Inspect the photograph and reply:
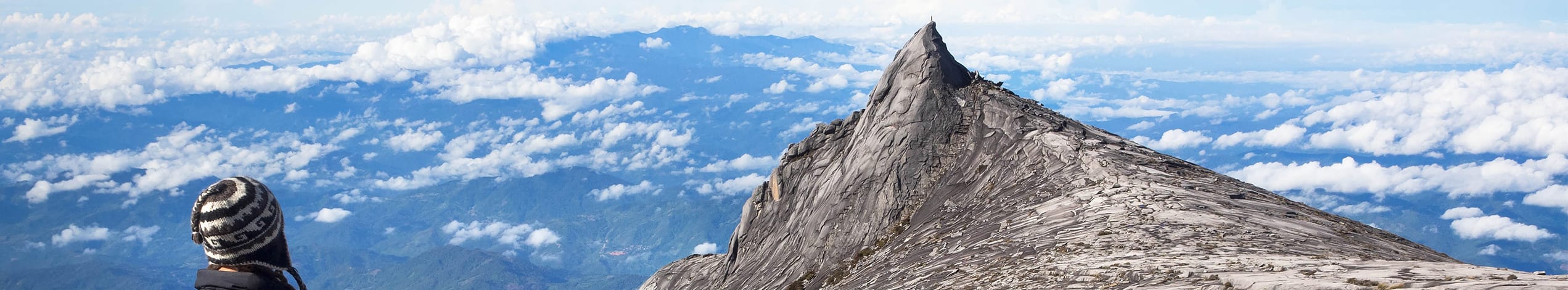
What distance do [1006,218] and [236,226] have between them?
2120 centimetres

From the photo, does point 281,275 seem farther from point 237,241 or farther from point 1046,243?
point 1046,243

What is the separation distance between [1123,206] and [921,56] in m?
14.9

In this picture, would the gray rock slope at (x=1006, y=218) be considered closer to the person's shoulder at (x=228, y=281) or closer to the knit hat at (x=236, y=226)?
the knit hat at (x=236, y=226)

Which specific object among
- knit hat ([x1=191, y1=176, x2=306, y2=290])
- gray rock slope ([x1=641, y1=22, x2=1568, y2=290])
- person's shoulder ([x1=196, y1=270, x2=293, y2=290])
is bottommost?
person's shoulder ([x1=196, y1=270, x2=293, y2=290])

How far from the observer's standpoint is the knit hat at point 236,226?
25.7ft

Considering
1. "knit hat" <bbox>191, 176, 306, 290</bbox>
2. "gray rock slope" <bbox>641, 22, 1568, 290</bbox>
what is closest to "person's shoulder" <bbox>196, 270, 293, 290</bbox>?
"knit hat" <bbox>191, 176, 306, 290</bbox>

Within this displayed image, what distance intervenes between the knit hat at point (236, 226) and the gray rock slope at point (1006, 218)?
46.3ft

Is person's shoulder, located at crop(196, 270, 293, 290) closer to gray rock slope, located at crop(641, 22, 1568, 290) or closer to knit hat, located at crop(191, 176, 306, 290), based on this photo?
knit hat, located at crop(191, 176, 306, 290)

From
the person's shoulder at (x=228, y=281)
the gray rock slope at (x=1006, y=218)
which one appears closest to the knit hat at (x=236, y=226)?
the person's shoulder at (x=228, y=281)

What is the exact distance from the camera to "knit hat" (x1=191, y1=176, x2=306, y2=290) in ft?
25.7

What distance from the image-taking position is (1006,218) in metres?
25.8

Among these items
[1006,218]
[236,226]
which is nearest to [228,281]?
[236,226]

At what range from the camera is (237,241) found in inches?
310

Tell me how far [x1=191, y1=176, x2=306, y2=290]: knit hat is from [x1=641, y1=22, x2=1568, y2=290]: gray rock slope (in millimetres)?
14121
